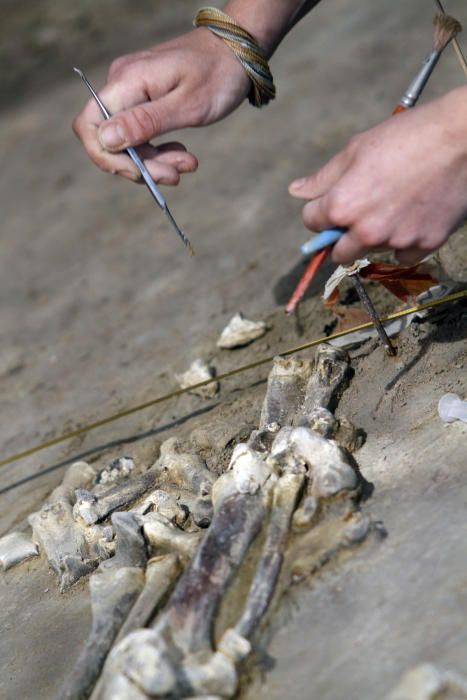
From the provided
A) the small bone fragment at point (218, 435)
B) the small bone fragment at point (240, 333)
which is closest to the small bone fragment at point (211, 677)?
the small bone fragment at point (218, 435)

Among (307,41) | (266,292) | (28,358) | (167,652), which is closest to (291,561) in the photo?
(167,652)

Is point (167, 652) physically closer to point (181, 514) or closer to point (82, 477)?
point (181, 514)

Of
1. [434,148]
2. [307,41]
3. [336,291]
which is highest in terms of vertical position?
[434,148]

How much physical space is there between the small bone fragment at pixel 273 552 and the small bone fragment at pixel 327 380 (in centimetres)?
42

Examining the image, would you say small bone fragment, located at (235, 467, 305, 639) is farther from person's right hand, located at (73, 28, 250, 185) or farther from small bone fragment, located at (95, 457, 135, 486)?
person's right hand, located at (73, 28, 250, 185)

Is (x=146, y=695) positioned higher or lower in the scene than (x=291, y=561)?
higher

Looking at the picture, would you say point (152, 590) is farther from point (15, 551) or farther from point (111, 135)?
point (111, 135)

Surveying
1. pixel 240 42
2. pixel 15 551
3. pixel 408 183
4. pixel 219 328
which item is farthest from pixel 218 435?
pixel 240 42

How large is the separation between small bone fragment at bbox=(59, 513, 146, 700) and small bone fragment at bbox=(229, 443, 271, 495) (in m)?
0.32

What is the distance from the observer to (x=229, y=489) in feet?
7.29

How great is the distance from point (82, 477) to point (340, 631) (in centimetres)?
127

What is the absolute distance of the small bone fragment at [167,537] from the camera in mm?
2230

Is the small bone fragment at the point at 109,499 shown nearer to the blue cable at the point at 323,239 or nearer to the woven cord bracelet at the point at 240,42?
the blue cable at the point at 323,239

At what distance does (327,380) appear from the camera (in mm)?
2637
